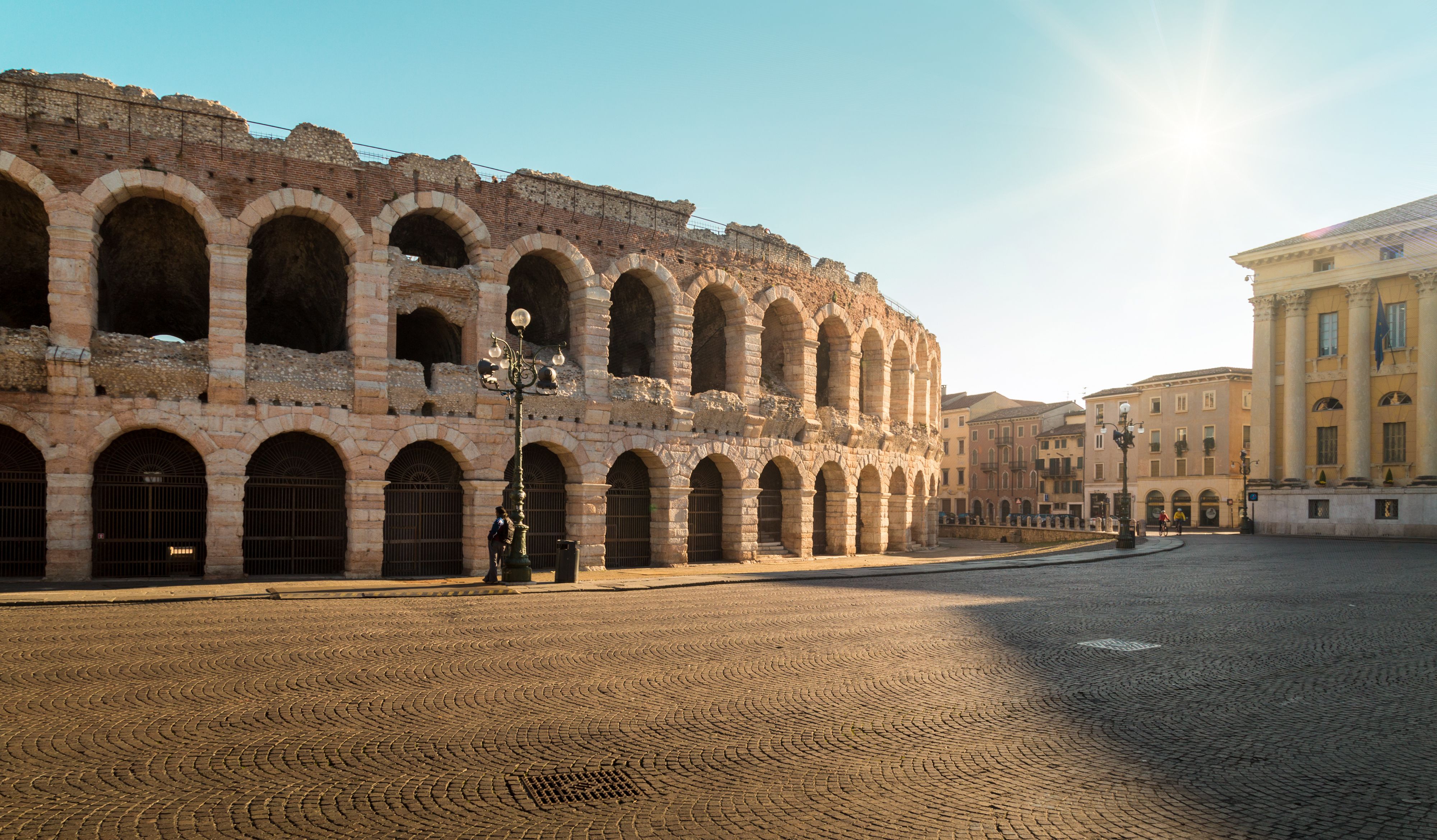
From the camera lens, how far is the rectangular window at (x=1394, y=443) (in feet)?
139

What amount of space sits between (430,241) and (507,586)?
11.9 meters

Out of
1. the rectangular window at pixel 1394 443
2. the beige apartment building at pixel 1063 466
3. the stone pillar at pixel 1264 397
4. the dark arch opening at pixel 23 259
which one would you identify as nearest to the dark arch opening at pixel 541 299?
the dark arch opening at pixel 23 259

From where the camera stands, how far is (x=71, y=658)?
10219 mm

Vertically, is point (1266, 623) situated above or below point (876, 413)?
below

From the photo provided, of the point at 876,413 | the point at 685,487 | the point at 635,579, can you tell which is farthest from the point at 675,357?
the point at 876,413

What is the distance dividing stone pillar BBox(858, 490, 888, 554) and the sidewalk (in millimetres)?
4059

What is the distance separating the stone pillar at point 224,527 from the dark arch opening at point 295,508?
735 millimetres

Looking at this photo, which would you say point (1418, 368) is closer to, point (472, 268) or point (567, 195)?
point (567, 195)

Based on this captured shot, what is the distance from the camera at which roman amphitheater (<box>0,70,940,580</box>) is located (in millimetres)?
19984

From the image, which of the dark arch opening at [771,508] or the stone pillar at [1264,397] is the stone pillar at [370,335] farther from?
the stone pillar at [1264,397]

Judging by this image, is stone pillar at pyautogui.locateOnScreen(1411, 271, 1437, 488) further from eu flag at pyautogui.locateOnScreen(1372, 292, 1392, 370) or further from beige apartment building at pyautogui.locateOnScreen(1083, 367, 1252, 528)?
beige apartment building at pyautogui.locateOnScreen(1083, 367, 1252, 528)

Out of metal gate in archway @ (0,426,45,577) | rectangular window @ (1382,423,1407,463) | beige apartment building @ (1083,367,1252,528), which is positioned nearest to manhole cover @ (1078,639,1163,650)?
metal gate in archway @ (0,426,45,577)

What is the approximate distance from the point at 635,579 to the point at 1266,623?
43.0 feet

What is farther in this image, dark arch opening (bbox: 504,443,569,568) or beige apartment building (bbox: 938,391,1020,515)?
beige apartment building (bbox: 938,391,1020,515)
